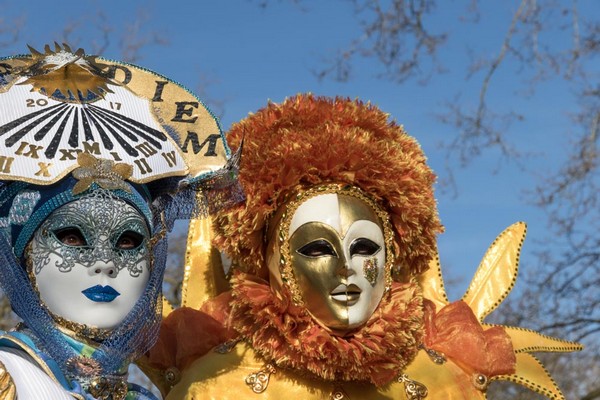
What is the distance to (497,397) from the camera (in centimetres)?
1202

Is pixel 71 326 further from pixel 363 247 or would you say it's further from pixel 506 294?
pixel 506 294

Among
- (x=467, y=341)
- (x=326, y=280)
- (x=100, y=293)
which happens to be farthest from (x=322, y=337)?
(x=100, y=293)

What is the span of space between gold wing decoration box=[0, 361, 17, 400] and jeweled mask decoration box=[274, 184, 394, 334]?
60.2 inches

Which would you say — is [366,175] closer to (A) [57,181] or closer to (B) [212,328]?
(B) [212,328]

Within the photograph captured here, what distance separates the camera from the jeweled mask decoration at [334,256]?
459cm

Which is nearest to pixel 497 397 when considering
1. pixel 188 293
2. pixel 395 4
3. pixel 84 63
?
pixel 395 4

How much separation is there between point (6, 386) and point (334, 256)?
167 centimetres

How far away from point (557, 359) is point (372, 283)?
25.5ft

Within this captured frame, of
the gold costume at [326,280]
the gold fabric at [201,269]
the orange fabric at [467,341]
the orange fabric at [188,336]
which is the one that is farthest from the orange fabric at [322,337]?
the gold fabric at [201,269]

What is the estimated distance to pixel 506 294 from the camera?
5543 mm

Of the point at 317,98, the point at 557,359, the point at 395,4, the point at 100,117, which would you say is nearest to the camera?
the point at 100,117

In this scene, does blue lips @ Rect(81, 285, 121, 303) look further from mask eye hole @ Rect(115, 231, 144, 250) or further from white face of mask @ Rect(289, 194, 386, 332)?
white face of mask @ Rect(289, 194, 386, 332)

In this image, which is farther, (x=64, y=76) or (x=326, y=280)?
(x=326, y=280)

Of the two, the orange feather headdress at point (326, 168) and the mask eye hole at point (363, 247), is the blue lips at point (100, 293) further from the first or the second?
the mask eye hole at point (363, 247)
